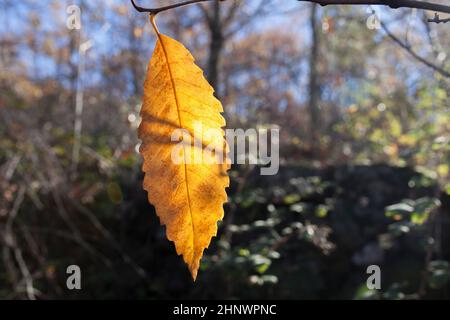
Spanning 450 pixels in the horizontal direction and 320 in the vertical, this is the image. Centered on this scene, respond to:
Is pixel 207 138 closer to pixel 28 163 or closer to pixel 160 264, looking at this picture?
pixel 160 264

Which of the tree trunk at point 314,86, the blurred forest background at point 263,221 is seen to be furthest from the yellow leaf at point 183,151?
the tree trunk at point 314,86

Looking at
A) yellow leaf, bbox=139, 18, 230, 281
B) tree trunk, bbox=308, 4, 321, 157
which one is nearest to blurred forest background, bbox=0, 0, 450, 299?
yellow leaf, bbox=139, 18, 230, 281

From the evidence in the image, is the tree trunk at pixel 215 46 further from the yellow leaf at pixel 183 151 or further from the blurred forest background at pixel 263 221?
the yellow leaf at pixel 183 151

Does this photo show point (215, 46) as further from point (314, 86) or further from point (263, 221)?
point (314, 86)

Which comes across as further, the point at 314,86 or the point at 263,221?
the point at 314,86

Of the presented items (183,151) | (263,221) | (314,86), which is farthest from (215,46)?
(183,151)

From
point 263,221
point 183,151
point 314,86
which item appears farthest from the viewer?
point 314,86

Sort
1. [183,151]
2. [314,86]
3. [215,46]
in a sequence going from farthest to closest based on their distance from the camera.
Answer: [314,86], [215,46], [183,151]

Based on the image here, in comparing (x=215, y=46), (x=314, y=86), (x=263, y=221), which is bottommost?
(x=263, y=221)
